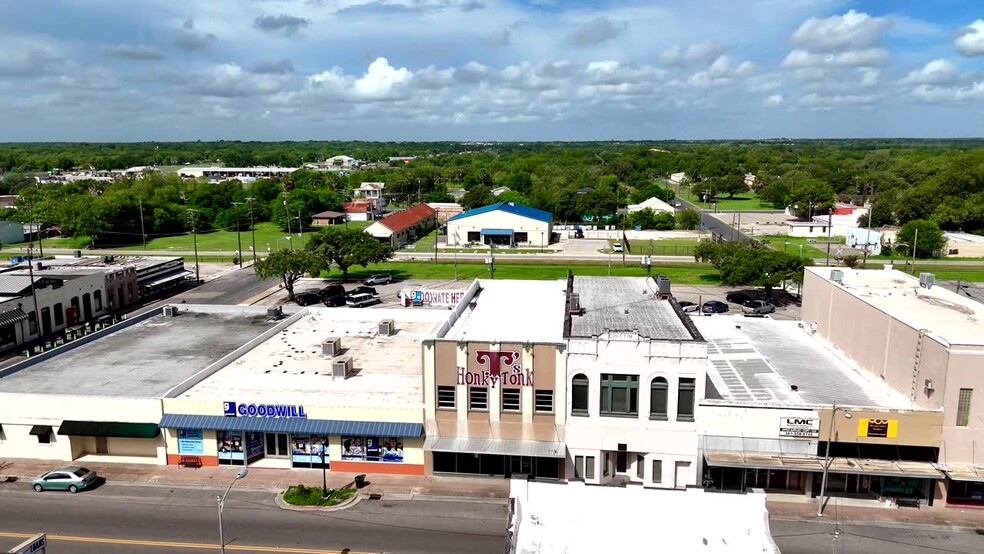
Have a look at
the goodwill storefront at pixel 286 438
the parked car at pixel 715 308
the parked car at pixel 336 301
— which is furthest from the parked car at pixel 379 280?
the goodwill storefront at pixel 286 438

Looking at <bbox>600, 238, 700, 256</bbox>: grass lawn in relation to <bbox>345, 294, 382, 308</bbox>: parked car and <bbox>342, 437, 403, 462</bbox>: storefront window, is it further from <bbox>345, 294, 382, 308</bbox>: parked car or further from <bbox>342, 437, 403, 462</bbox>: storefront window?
<bbox>342, 437, 403, 462</bbox>: storefront window

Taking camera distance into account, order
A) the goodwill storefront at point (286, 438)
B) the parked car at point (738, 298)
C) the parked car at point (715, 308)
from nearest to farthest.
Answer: the goodwill storefront at point (286, 438)
the parked car at point (715, 308)
the parked car at point (738, 298)

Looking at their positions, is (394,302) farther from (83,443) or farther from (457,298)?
(83,443)

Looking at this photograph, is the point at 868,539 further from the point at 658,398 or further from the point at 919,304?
the point at 919,304

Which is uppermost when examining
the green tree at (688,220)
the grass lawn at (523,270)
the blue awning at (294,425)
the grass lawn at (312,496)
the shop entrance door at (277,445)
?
the green tree at (688,220)

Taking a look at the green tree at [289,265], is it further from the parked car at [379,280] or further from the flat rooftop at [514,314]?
the flat rooftop at [514,314]

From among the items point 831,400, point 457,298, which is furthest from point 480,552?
point 457,298

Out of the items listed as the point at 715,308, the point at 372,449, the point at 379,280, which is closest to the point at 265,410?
the point at 372,449

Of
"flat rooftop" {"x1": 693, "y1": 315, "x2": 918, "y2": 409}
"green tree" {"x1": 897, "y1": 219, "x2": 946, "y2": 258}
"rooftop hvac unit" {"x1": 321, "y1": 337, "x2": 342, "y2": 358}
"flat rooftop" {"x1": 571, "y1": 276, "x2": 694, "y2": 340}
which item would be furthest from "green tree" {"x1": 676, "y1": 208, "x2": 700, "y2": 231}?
"rooftop hvac unit" {"x1": 321, "y1": 337, "x2": 342, "y2": 358}

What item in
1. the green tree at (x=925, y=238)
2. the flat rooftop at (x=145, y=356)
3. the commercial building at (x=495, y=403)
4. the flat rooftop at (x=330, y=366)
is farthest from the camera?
the green tree at (x=925, y=238)
